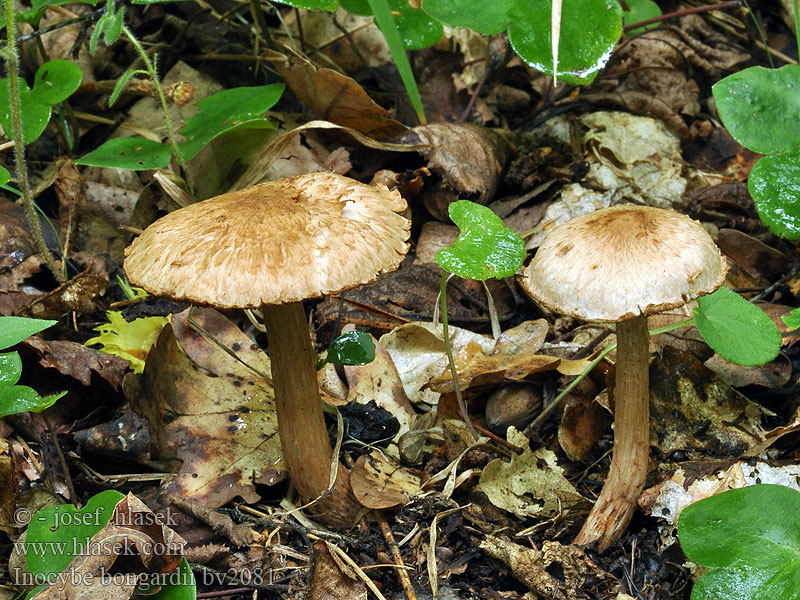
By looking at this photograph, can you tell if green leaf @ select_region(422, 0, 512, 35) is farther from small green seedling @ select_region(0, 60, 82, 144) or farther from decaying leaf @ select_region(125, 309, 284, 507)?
decaying leaf @ select_region(125, 309, 284, 507)

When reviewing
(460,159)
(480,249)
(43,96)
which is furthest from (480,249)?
(43,96)

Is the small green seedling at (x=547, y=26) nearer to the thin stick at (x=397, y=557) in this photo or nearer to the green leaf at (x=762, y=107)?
the green leaf at (x=762, y=107)

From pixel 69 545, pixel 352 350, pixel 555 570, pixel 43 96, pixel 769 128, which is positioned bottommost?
pixel 555 570

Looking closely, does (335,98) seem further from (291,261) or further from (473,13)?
(291,261)

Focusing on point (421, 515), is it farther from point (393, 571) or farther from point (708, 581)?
point (708, 581)

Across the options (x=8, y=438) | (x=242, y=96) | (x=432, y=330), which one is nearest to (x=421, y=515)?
(x=432, y=330)
